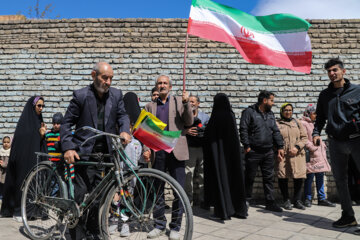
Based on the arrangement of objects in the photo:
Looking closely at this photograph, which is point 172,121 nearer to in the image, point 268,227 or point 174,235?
point 174,235

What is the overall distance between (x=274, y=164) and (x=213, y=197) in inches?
68.2

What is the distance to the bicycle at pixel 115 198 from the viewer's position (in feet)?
9.25

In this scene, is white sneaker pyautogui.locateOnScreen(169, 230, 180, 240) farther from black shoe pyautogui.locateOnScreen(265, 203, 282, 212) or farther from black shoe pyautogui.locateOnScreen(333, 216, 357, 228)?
black shoe pyautogui.locateOnScreen(265, 203, 282, 212)

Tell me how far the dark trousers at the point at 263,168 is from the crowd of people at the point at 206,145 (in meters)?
0.02

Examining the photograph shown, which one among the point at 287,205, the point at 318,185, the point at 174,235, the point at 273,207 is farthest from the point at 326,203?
the point at 174,235

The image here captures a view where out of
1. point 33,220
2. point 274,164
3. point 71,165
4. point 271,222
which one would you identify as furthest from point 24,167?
point 274,164

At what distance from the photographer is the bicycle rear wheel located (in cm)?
346

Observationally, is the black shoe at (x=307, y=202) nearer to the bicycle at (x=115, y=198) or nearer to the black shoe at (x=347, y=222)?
the black shoe at (x=347, y=222)

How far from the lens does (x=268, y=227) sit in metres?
4.36

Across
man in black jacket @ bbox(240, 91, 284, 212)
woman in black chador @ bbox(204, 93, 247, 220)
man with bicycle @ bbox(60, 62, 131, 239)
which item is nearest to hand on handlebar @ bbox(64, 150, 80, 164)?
man with bicycle @ bbox(60, 62, 131, 239)

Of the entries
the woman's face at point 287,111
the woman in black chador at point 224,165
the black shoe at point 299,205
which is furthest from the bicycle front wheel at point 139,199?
the woman's face at point 287,111

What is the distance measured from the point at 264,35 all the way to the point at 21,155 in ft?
14.4

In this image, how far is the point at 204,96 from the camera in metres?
7.79

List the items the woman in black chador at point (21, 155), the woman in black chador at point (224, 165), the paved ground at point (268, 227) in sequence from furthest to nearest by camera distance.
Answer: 1. the woman in black chador at point (21, 155)
2. the woman in black chador at point (224, 165)
3. the paved ground at point (268, 227)
